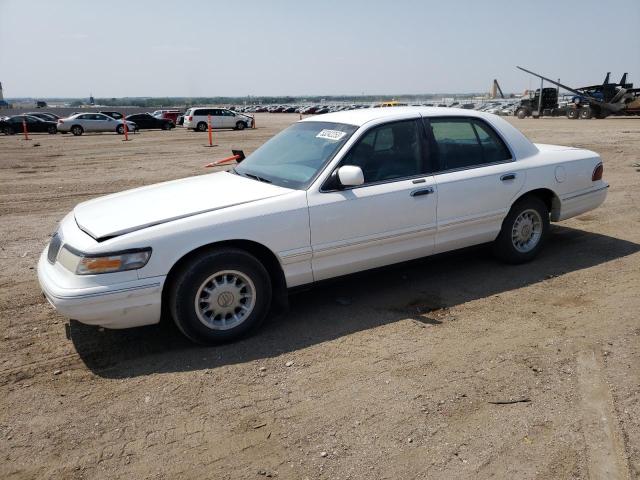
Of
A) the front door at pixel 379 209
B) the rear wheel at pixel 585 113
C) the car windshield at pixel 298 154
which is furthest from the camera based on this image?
the rear wheel at pixel 585 113

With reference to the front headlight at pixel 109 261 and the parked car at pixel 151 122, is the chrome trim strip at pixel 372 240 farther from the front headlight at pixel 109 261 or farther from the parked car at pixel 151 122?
the parked car at pixel 151 122

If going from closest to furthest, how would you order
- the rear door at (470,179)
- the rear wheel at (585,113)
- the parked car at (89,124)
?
the rear door at (470,179) < the parked car at (89,124) < the rear wheel at (585,113)

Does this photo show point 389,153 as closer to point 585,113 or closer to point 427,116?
point 427,116

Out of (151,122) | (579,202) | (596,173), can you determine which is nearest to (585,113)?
(151,122)

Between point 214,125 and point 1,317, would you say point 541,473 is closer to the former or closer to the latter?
point 1,317

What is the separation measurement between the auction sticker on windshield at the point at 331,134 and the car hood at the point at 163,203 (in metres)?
0.69

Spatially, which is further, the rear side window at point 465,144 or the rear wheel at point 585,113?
the rear wheel at point 585,113

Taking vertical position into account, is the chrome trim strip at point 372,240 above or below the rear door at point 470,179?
below

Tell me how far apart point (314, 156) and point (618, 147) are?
582 inches

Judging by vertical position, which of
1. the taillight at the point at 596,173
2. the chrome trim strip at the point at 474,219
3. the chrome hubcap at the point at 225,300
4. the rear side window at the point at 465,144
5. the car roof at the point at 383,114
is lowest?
the chrome hubcap at the point at 225,300

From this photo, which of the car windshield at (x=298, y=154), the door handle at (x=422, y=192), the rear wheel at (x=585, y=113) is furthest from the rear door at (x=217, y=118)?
the door handle at (x=422, y=192)

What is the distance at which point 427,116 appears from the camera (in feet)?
15.6

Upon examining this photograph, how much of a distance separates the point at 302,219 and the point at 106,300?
1.46m

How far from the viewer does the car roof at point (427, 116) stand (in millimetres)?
4594
